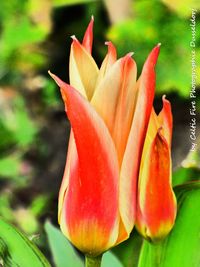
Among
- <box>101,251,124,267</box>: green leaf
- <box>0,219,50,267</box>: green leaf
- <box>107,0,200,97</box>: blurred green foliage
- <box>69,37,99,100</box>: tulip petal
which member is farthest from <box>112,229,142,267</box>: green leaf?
<box>107,0,200,97</box>: blurred green foliage

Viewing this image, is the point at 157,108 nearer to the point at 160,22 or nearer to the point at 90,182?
the point at 160,22

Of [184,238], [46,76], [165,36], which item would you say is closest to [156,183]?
[184,238]

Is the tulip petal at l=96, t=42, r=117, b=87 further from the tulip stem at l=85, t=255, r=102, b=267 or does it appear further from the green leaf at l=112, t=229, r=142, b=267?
the green leaf at l=112, t=229, r=142, b=267

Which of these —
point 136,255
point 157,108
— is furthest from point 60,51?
point 136,255

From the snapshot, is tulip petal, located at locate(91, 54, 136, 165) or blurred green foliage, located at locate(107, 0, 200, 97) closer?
tulip petal, located at locate(91, 54, 136, 165)

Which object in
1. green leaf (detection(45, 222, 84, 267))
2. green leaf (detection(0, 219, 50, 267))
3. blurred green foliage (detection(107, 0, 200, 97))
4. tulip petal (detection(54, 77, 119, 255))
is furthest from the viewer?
blurred green foliage (detection(107, 0, 200, 97))

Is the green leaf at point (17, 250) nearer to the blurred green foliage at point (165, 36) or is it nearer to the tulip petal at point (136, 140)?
the tulip petal at point (136, 140)

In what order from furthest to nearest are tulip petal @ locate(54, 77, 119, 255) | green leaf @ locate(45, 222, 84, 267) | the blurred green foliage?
1. the blurred green foliage
2. green leaf @ locate(45, 222, 84, 267)
3. tulip petal @ locate(54, 77, 119, 255)

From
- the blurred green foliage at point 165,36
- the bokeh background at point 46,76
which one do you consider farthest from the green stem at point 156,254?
the blurred green foliage at point 165,36
